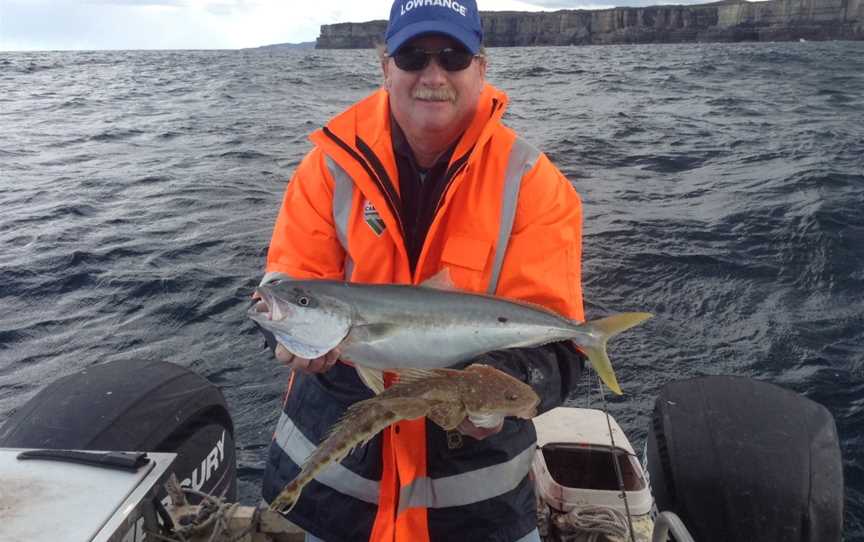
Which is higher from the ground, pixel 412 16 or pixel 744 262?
pixel 412 16

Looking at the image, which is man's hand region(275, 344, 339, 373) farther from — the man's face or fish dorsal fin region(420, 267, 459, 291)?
the man's face

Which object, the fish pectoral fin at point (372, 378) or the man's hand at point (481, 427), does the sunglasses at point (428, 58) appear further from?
the man's hand at point (481, 427)

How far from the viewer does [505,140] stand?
3.79 m

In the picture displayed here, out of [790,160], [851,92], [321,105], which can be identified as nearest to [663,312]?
[790,160]

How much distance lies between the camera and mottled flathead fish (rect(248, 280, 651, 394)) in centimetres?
321

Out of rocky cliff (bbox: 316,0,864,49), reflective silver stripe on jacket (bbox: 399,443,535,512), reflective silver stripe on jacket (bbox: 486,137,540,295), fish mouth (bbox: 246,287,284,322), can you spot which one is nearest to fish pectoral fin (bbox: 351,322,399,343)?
fish mouth (bbox: 246,287,284,322)

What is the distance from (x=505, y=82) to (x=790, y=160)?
27671 mm

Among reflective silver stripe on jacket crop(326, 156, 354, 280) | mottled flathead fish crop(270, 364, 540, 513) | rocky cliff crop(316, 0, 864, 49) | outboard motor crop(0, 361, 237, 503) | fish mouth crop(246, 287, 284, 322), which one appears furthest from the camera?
rocky cliff crop(316, 0, 864, 49)

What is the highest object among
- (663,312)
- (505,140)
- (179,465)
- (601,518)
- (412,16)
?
(412,16)

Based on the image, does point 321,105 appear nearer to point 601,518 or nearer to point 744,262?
point 744,262

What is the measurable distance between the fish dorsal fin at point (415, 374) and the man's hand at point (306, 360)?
363mm

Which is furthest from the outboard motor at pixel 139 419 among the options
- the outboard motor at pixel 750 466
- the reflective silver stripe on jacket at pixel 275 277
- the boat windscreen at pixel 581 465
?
the outboard motor at pixel 750 466

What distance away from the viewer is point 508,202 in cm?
360

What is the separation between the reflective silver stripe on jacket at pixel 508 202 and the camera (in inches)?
141
